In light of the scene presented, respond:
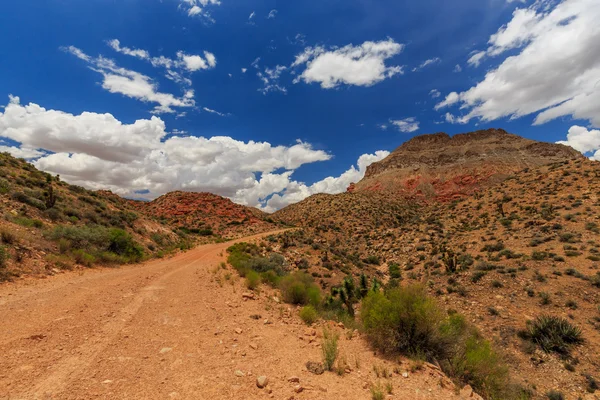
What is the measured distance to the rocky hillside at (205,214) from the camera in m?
52.6

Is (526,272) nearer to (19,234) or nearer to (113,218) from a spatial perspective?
(19,234)

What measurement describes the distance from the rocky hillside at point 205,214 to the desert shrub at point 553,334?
4160 cm

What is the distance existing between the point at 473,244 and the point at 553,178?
20356 millimetres

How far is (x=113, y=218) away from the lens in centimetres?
2362

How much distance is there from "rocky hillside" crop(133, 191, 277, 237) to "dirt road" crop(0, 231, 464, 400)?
39.6 metres

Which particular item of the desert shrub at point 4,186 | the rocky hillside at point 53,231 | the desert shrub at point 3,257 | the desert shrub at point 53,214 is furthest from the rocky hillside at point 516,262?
the desert shrub at point 4,186

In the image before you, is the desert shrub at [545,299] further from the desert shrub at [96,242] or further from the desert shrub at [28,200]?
the desert shrub at [28,200]

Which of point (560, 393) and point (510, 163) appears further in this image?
point (510, 163)

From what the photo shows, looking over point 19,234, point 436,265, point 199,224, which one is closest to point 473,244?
point 436,265

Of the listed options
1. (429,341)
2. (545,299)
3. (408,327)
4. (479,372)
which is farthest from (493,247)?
(408,327)

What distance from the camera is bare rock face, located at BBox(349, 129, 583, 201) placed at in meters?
77.6

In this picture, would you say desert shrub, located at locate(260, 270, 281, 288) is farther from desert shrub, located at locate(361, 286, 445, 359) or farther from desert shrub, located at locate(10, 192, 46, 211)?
desert shrub, located at locate(10, 192, 46, 211)

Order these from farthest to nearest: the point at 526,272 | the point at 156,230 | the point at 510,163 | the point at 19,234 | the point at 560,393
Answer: the point at 510,163 → the point at 156,230 → the point at 526,272 → the point at 19,234 → the point at 560,393

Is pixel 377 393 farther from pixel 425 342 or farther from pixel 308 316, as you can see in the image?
pixel 308 316
